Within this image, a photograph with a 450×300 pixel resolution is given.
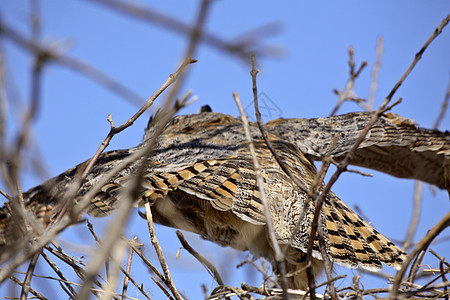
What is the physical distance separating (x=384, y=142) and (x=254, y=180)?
5.13 feet

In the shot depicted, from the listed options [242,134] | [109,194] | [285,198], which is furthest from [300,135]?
[109,194]

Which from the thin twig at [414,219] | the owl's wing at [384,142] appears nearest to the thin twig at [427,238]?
the owl's wing at [384,142]

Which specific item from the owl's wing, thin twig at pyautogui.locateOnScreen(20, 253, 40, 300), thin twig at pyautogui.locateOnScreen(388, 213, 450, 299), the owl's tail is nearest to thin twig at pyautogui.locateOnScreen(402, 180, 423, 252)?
the owl's wing

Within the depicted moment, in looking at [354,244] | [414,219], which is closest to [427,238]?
[354,244]

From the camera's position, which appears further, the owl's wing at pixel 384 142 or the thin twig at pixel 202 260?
the owl's wing at pixel 384 142

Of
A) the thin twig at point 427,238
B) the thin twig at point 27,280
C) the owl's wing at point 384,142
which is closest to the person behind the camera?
the thin twig at point 427,238

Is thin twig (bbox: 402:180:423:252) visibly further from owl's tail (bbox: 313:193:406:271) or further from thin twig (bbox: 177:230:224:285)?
thin twig (bbox: 177:230:224:285)

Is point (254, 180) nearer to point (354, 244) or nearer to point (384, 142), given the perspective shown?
point (354, 244)

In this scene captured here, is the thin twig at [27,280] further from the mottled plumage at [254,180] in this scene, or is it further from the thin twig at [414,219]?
the thin twig at [414,219]

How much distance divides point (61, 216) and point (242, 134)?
224cm

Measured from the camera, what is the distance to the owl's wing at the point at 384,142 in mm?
4469

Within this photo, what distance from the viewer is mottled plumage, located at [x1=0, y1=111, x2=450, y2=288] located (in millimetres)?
3250

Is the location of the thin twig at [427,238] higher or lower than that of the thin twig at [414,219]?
lower

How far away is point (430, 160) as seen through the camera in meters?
4.68
